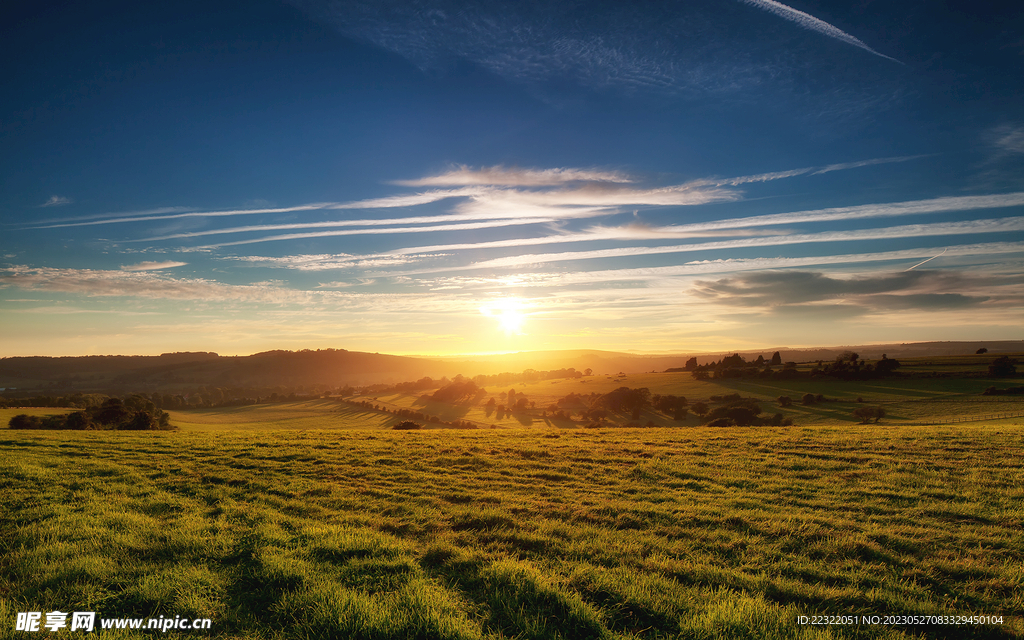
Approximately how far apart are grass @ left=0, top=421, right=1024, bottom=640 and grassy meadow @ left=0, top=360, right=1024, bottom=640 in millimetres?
42

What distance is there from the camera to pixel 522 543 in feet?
25.5

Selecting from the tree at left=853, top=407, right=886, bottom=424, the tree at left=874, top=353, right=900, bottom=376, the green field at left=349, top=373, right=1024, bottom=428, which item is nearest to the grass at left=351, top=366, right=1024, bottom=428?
the green field at left=349, top=373, right=1024, bottom=428

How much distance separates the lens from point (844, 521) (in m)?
8.78

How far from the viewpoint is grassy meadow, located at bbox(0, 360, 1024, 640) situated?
17.6ft

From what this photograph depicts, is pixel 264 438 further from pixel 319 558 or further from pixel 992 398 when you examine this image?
pixel 992 398

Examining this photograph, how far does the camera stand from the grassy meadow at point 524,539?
536 centimetres

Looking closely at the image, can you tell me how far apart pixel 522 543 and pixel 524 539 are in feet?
0.33

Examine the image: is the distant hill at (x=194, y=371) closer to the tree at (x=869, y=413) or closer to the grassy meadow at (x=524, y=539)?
the tree at (x=869, y=413)

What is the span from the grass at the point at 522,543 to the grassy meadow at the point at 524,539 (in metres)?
0.04

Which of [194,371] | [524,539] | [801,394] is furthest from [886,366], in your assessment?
[194,371]

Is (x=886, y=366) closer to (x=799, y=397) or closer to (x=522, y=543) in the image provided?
(x=799, y=397)

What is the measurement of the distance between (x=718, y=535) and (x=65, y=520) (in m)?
13.1

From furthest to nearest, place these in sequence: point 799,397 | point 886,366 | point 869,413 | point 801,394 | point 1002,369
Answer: point 886,366 < point 801,394 < point 799,397 < point 1002,369 < point 869,413

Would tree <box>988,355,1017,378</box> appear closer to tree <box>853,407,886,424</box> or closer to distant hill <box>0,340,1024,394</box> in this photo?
tree <box>853,407,886,424</box>
